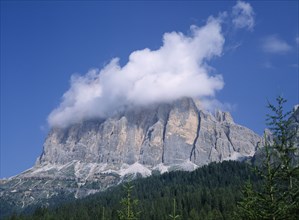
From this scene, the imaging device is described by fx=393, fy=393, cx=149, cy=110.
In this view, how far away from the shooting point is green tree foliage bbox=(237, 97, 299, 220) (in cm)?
2242

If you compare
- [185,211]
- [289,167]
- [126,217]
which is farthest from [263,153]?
[185,211]

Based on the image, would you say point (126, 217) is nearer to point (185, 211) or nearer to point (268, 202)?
point (268, 202)

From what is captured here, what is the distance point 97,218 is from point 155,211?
26.2 metres

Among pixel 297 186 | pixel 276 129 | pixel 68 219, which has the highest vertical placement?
pixel 68 219

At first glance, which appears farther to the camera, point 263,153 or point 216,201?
Result: point 216,201

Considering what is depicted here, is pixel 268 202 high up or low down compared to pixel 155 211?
down

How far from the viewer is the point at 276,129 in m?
26.1

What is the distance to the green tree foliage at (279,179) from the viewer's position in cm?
2242

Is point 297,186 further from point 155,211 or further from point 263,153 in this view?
point 155,211

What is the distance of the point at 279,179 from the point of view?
24609 millimetres

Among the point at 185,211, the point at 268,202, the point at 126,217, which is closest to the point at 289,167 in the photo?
the point at 268,202

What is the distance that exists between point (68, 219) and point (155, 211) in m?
38.9

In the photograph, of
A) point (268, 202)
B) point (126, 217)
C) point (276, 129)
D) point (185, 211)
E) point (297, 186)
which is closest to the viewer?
point (268, 202)

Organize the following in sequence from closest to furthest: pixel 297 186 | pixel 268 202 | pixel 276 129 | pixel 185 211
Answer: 1. pixel 268 202
2. pixel 297 186
3. pixel 276 129
4. pixel 185 211
